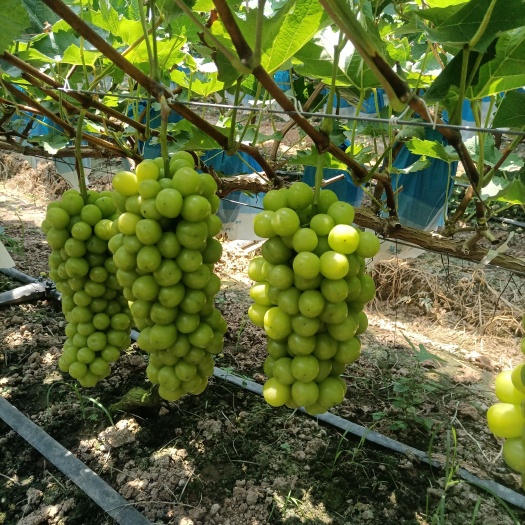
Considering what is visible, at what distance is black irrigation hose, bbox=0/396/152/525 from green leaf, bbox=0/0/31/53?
48.9 inches

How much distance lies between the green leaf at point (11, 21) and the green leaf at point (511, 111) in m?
0.87

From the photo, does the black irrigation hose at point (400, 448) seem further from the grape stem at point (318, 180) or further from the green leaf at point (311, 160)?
the grape stem at point (318, 180)

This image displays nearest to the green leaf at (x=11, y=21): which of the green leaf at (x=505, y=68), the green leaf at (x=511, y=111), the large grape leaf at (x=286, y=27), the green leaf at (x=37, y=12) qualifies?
the green leaf at (x=37, y=12)

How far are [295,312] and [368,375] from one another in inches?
60.3

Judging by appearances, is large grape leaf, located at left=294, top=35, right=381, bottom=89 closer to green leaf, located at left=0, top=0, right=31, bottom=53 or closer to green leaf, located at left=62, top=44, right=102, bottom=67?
green leaf, located at left=0, top=0, right=31, bottom=53

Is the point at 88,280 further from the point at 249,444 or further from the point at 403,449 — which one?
the point at 403,449

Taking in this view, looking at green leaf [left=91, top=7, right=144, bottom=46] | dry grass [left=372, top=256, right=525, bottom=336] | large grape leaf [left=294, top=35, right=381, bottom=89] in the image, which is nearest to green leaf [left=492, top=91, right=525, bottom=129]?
large grape leaf [left=294, top=35, right=381, bottom=89]

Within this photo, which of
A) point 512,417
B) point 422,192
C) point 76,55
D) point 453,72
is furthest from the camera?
point 422,192

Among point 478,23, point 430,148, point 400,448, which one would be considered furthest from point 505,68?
point 400,448

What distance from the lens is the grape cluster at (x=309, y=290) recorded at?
0.79 m

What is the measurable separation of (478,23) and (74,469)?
1607mm

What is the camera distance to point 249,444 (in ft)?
5.65

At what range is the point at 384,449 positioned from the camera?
1.72 metres

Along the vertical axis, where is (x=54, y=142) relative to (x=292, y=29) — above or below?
below
